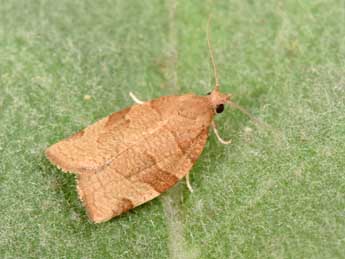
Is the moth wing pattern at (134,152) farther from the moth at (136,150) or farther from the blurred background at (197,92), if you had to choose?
the blurred background at (197,92)

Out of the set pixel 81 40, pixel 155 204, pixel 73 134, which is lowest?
pixel 155 204

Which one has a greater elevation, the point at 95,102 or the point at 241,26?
the point at 241,26

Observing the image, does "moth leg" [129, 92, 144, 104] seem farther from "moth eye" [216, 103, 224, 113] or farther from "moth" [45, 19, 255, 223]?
"moth eye" [216, 103, 224, 113]

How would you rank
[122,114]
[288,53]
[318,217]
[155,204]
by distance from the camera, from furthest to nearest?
[288,53], [122,114], [155,204], [318,217]

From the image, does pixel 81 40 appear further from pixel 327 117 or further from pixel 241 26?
pixel 327 117

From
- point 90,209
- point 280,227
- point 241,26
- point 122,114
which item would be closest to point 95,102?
point 122,114

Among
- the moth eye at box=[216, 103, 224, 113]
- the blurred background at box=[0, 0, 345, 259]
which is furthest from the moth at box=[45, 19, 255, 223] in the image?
the blurred background at box=[0, 0, 345, 259]

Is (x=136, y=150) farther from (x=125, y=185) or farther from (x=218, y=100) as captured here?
(x=218, y=100)
